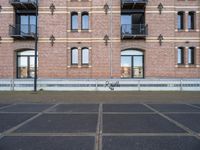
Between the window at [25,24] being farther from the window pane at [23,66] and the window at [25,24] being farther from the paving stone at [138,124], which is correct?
the paving stone at [138,124]

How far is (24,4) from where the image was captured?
70.7ft

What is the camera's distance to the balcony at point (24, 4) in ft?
69.8

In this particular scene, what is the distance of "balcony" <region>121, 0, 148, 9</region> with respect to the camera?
2103 cm

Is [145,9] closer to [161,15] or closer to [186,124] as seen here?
[161,15]

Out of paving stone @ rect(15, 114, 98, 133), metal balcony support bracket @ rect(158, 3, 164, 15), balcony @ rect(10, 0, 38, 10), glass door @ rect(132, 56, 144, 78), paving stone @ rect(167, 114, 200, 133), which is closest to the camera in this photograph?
paving stone @ rect(15, 114, 98, 133)

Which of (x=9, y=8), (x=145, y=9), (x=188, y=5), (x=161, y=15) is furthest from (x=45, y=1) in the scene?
(x=188, y=5)

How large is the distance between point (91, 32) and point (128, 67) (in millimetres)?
5068

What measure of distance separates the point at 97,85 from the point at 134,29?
6.64 meters

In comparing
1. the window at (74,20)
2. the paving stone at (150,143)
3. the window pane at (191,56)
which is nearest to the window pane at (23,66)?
the window at (74,20)

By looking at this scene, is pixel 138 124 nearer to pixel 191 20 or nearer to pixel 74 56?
pixel 74 56

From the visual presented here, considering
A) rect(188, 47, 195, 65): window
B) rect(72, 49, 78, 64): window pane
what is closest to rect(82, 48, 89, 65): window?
rect(72, 49, 78, 64): window pane

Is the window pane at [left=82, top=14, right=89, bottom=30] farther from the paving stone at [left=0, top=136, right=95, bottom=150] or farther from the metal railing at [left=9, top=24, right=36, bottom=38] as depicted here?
the paving stone at [left=0, top=136, right=95, bottom=150]

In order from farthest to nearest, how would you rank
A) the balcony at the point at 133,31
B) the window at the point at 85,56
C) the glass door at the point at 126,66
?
the glass door at the point at 126,66 → the window at the point at 85,56 → the balcony at the point at 133,31

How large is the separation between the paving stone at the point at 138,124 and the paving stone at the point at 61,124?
46 centimetres
